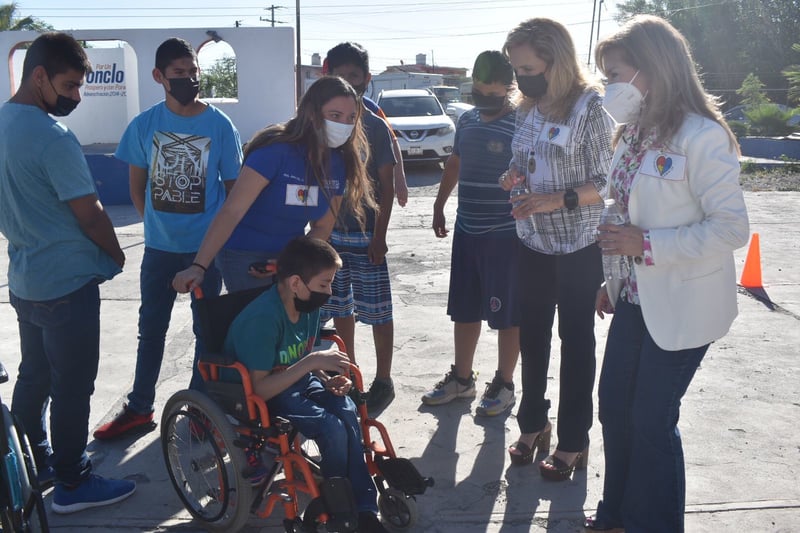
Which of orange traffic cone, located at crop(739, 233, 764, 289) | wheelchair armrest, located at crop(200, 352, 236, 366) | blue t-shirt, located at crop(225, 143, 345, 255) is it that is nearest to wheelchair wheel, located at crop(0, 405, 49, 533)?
wheelchair armrest, located at crop(200, 352, 236, 366)

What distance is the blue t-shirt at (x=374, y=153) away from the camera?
4441mm

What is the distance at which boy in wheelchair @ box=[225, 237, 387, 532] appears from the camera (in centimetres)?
300

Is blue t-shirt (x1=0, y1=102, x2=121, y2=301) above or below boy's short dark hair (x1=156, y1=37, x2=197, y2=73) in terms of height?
below

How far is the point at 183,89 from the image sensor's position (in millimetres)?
4035

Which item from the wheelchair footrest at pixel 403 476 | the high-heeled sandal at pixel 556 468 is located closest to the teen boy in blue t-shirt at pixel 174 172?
the wheelchair footrest at pixel 403 476

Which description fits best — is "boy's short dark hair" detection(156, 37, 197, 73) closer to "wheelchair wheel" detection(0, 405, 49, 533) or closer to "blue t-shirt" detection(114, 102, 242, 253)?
"blue t-shirt" detection(114, 102, 242, 253)

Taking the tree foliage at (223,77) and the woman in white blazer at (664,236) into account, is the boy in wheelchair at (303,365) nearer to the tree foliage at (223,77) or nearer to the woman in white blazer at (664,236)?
the woman in white blazer at (664,236)

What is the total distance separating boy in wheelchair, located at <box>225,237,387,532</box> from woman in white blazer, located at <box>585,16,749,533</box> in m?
1.03

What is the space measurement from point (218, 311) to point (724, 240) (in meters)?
1.92

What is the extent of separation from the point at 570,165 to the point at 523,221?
0.33 meters

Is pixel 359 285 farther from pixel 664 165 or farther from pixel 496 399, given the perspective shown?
pixel 664 165

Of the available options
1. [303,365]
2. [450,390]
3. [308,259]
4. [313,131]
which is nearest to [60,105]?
[313,131]

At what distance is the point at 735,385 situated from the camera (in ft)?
15.5

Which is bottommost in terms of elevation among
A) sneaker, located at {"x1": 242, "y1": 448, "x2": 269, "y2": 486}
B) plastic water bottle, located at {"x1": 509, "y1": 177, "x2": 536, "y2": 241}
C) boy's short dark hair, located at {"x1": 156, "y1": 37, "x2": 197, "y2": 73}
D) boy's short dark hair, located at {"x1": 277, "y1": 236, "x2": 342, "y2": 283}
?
sneaker, located at {"x1": 242, "y1": 448, "x2": 269, "y2": 486}
